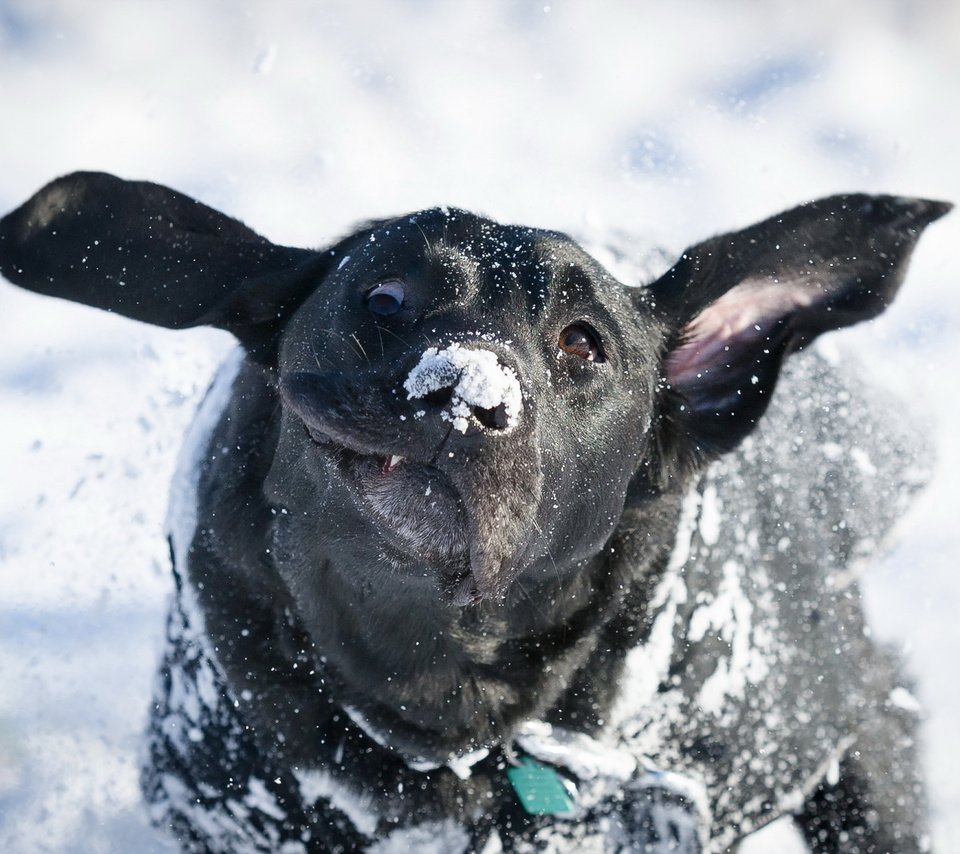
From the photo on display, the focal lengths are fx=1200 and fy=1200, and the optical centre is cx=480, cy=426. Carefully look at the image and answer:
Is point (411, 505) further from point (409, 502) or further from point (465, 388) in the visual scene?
point (465, 388)

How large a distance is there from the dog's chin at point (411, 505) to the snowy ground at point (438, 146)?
2.38m

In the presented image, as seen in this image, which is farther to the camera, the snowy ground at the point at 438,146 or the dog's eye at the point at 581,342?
the snowy ground at the point at 438,146

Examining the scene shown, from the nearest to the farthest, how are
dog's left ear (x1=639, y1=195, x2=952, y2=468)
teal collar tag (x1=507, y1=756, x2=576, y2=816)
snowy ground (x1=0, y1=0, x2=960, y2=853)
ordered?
1. dog's left ear (x1=639, y1=195, x2=952, y2=468)
2. teal collar tag (x1=507, y1=756, x2=576, y2=816)
3. snowy ground (x1=0, y1=0, x2=960, y2=853)

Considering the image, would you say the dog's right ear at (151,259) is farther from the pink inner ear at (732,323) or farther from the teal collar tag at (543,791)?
the teal collar tag at (543,791)

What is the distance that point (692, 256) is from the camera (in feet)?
11.6

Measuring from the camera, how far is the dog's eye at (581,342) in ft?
9.98

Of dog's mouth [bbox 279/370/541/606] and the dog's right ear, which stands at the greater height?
the dog's right ear

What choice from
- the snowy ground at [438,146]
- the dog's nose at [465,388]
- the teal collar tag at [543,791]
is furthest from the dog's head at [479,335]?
the snowy ground at [438,146]

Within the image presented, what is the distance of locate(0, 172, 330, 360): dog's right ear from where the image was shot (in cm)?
313

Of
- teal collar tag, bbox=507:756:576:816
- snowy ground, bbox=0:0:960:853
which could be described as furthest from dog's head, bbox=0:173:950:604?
snowy ground, bbox=0:0:960:853

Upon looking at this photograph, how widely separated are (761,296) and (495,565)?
4.09 feet

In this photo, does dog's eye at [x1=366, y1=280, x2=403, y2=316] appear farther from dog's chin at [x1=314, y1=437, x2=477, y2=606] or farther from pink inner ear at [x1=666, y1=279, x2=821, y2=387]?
pink inner ear at [x1=666, y1=279, x2=821, y2=387]

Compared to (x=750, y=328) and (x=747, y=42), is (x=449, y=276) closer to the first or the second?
(x=750, y=328)

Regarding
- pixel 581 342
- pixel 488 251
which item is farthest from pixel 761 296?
pixel 488 251
